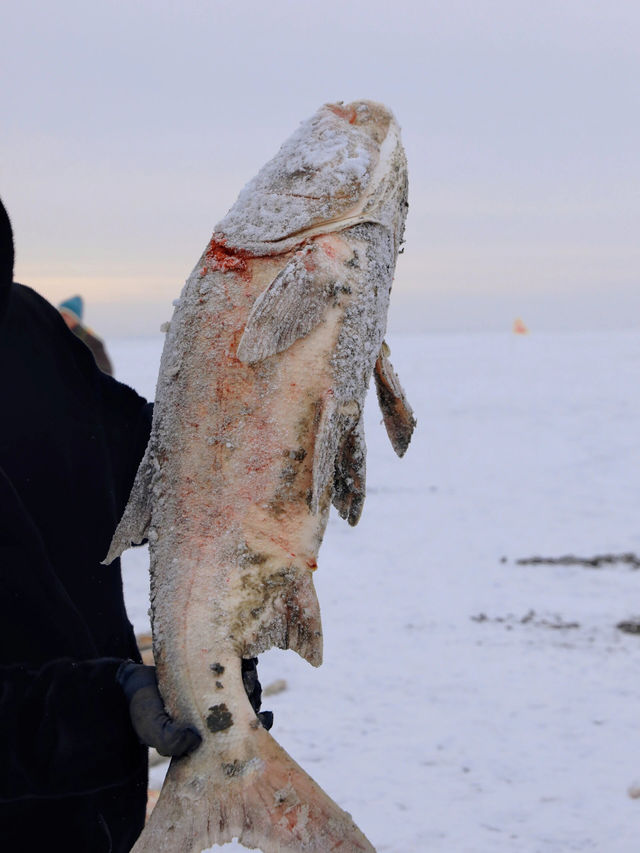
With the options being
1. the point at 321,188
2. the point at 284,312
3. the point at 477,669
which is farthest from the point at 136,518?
the point at 477,669

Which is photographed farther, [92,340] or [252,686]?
[92,340]

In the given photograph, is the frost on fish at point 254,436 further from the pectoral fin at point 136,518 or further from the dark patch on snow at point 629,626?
the dark patch on snow at point 629,626

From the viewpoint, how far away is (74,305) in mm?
8531

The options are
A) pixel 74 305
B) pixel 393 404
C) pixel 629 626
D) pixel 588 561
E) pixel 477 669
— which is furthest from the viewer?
pixel 74 305

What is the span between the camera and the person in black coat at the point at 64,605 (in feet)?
5.84

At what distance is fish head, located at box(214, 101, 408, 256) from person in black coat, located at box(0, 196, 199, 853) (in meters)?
0.52

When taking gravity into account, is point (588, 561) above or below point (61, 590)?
below

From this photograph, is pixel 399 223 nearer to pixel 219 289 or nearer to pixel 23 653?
pixel 219 289

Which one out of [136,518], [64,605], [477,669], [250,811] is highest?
[136,518]

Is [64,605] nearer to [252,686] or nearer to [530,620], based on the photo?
[252,686]

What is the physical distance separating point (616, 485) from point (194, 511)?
972 centimetres

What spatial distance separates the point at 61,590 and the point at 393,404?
0.85m

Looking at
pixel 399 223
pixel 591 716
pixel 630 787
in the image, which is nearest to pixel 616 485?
pixel 591 716

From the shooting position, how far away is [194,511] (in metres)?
1.81
